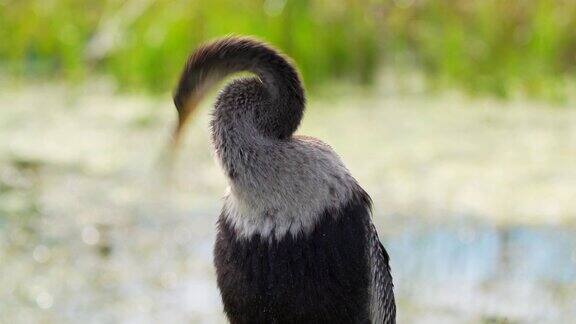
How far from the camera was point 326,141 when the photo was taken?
22.3ft

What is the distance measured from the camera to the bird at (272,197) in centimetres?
305

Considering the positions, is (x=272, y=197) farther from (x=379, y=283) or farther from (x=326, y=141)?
(x=326, y=141)

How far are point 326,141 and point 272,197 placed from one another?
12.4 feet

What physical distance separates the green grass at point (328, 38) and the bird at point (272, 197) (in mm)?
4438

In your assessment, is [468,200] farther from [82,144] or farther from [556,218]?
[82,144]

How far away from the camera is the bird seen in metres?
3.05

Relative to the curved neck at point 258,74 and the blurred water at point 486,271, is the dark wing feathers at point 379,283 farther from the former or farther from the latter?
the blurred water at point 486,271

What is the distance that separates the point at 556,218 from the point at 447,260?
0.72m

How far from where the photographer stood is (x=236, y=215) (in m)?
3.09

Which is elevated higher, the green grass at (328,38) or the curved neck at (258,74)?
the green grass at (328,38)

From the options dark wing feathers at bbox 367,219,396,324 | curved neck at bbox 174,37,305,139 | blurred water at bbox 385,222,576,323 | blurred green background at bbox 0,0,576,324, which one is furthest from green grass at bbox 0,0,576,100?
curved neck at bbox 174,37,305,139

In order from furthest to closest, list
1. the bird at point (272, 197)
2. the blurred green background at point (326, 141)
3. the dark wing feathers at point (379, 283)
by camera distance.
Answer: the blurred green background at point (326, 141), the dark wing feathers at point (379, 283), the bird at point (272, 197)

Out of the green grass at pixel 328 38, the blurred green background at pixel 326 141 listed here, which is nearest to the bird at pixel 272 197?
the blurred green background at pixel 326 141

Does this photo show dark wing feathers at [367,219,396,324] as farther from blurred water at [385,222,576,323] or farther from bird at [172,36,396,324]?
blurred water at [385,222,576,323]
